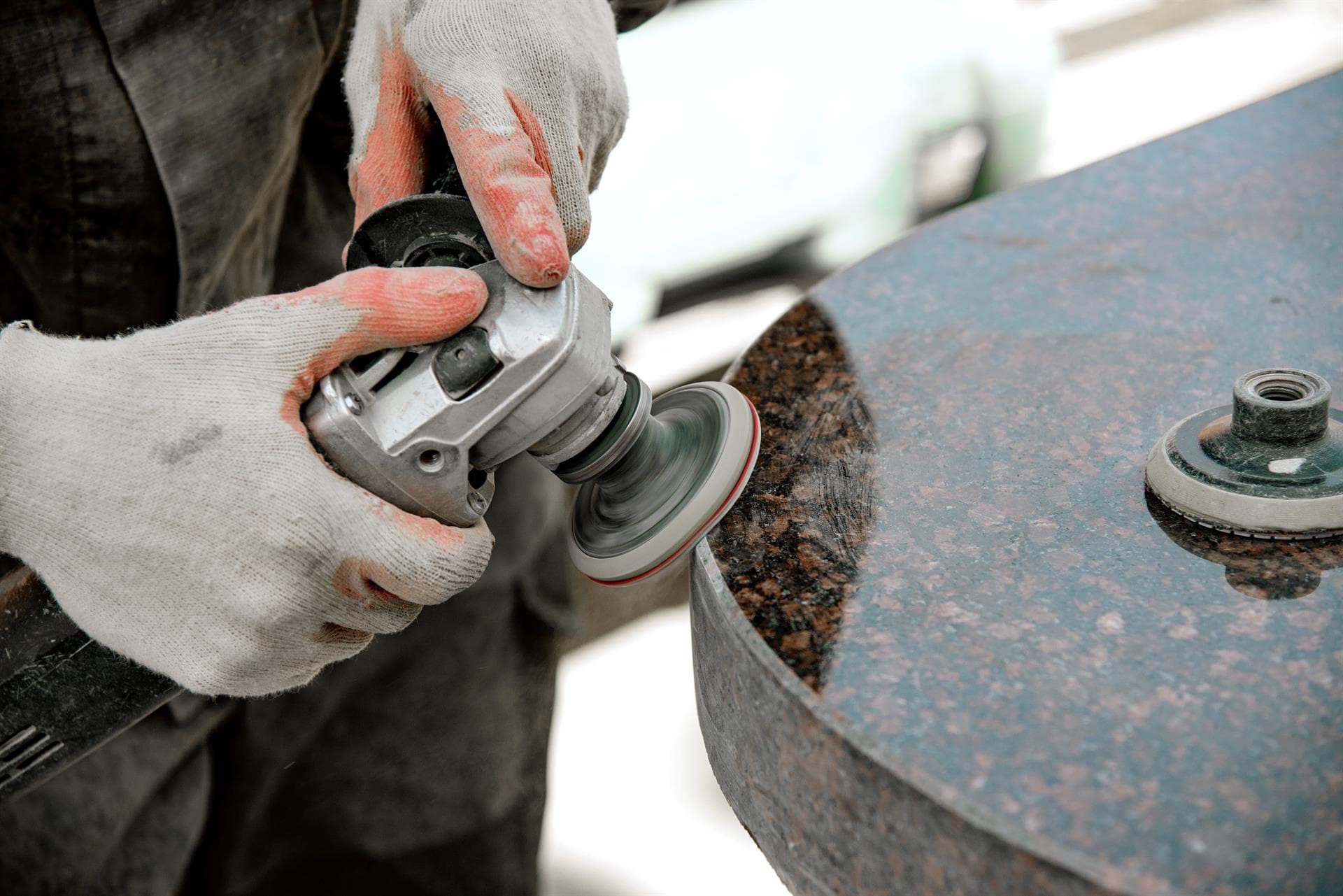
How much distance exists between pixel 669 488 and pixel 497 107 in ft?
1.60

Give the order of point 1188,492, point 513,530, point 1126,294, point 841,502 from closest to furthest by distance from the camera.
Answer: point 1188,492 < point 841,502 < point 1126,294 < point 513,530

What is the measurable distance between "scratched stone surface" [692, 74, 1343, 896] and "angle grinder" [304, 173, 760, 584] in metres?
0.08

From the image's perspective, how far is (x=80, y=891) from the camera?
7.18 ft

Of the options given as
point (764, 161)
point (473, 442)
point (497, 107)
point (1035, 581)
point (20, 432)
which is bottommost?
point (764, 161)

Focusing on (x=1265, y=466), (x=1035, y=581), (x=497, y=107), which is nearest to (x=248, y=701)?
(x=497, y=107)

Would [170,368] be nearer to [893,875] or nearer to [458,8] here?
[458,8]

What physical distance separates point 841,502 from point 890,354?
0.30 meters

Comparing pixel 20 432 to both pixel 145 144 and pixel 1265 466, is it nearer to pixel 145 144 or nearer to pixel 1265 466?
pixel 145 144

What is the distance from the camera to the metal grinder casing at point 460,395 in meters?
1.25

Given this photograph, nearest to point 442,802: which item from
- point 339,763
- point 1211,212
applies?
point 339,763

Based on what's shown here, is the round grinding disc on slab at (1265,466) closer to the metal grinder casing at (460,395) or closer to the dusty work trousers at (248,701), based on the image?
the metal grinder casing at (460,395)

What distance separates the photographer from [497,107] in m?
1.38

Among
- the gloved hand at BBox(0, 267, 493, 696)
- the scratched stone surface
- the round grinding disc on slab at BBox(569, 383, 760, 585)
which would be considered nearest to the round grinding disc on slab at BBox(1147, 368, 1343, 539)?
the scratched stone surface

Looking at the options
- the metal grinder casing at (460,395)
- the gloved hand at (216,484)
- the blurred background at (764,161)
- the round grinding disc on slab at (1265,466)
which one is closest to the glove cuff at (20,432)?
the gloved hand at (216,484)
